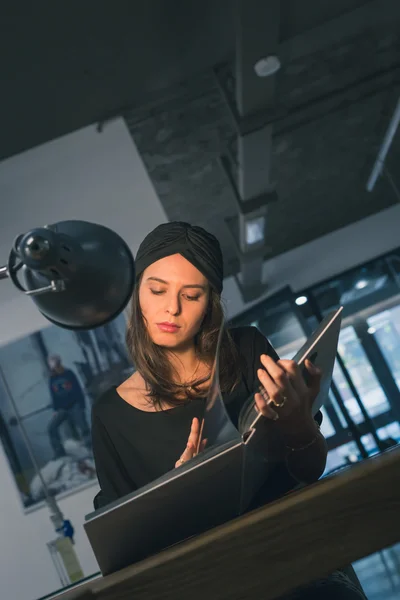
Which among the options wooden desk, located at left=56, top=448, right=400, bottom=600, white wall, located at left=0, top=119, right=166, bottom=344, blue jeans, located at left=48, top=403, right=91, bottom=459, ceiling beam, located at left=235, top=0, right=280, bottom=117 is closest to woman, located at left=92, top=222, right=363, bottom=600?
wooden desk, located at left=56, top=448, right=400, bottom=600

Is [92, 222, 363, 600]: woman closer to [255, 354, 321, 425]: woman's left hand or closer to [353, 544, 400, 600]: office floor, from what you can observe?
[255, 354, 321, 425]: woman's left hand

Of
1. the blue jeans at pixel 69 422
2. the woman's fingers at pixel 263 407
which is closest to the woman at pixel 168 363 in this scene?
the woman's fingers at pixel 263 407

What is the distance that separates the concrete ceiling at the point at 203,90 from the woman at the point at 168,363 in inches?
59.7

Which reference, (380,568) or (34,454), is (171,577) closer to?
(380,568)

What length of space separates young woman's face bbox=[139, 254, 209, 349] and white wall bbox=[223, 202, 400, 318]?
6.04m

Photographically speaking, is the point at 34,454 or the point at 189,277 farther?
the point at 34,454

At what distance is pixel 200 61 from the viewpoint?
3.32m

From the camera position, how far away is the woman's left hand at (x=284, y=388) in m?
0.87

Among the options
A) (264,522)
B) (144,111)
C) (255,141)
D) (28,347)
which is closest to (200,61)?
(144,111)

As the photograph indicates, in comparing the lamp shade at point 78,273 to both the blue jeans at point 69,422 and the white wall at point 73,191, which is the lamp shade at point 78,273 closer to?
the white wall at point 73,191

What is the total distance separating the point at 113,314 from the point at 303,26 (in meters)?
3.10

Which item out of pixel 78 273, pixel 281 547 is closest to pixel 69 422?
pixel 78 273

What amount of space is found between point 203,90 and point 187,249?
2.86 m

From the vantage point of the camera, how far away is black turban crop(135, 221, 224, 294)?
1474mm
